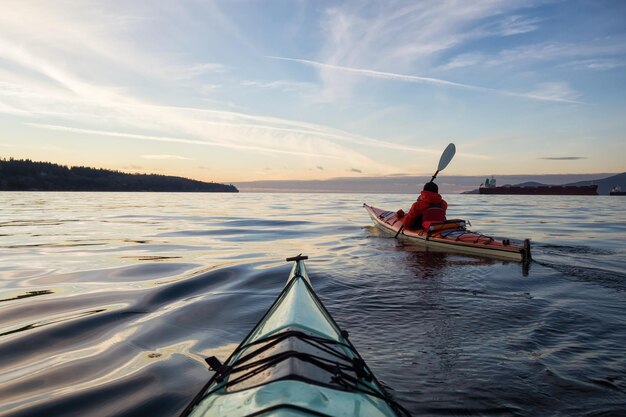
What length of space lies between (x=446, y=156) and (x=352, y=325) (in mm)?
12148

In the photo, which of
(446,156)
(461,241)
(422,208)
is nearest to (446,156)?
(446,156)

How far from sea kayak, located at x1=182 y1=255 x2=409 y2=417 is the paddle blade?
1320 centimetres

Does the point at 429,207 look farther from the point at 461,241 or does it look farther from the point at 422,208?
the point at 461,241

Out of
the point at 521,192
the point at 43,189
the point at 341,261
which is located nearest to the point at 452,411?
the point at 341,261

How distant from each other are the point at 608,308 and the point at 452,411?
173 inches

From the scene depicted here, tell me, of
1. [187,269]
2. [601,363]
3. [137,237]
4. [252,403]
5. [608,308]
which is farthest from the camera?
[137,237]

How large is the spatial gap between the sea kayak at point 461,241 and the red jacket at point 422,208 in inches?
12.7

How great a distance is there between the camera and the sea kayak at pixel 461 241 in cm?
952

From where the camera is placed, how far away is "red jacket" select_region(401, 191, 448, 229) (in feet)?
39.9

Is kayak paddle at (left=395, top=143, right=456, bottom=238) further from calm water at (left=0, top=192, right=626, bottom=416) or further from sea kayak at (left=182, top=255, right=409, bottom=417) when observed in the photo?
sea kayak at (left=182, top=255, right=409, bottom=417)

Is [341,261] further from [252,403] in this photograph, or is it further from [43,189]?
[43,189]

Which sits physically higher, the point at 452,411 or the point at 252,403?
the point at 252,403

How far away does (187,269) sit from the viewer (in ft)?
29.0

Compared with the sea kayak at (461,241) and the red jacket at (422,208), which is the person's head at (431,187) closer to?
the red jacket at (422,208)
